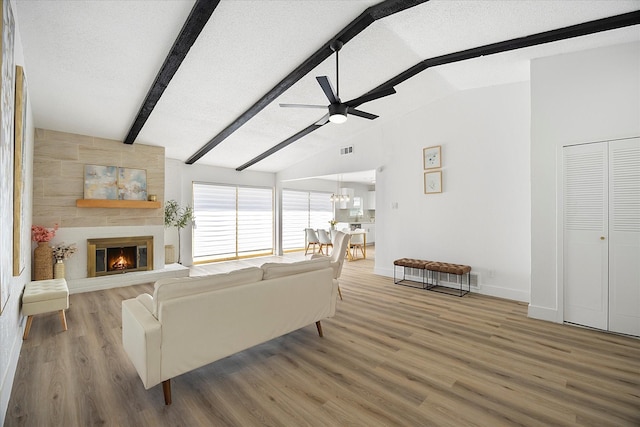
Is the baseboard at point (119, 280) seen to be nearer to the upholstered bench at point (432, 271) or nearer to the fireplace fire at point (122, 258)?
the fireplace fire at point (122, 258)

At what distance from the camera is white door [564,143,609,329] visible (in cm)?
322

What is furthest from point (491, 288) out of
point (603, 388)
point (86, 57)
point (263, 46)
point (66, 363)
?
point (86, 57)

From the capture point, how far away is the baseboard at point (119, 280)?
16.0 ft

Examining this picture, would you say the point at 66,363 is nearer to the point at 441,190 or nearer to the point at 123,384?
the point at 123,384

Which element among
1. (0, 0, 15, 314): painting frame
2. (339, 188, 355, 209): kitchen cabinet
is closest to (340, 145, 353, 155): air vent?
(339, 188, 355, 209): kitchen cabinet

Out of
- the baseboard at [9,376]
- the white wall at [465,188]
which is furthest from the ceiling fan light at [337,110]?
the baseboard at [9,376]

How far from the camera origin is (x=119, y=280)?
17.1ft

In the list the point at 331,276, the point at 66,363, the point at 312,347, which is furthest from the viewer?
the point at 331,276

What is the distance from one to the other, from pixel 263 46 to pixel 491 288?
4752mm

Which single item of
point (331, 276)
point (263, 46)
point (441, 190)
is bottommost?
point (331, 276)

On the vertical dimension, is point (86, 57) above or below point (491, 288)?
above

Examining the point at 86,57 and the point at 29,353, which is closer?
the point at 29,353

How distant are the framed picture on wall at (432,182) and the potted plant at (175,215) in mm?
5234

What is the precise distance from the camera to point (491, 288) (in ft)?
15.1
